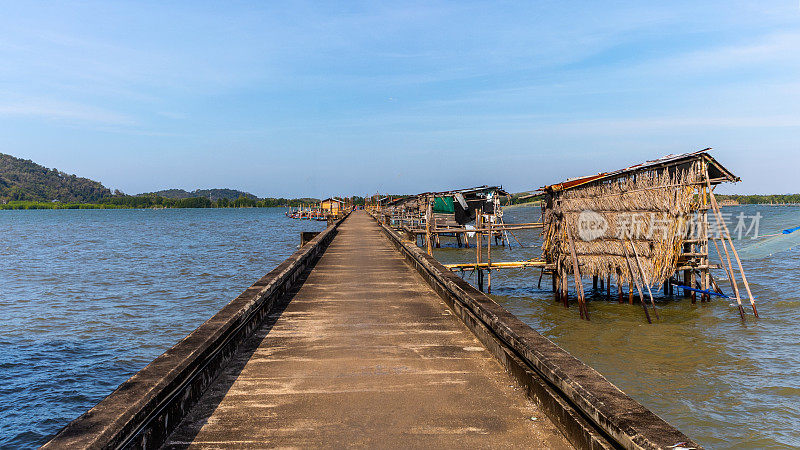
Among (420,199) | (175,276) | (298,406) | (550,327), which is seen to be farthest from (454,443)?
(420,199)

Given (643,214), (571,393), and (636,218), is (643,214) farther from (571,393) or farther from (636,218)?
(571,393)

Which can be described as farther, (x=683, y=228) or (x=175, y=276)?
(x=175, y=276)

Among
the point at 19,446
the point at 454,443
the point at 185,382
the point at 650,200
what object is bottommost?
the point at 19,446

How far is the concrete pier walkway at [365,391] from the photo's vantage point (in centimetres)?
367

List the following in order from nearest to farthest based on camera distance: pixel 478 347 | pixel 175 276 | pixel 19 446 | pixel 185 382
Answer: pixel 185 382
pixel 478 347
pixel 19 446
pixel 175 276

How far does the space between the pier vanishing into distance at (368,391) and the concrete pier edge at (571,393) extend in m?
0.01

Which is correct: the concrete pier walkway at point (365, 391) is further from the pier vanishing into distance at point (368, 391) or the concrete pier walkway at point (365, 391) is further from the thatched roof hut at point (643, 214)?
the thatched roof hut at point (643, 214)

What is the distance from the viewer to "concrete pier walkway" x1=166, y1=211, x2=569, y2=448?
12.0ft

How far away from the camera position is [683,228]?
50.6ft

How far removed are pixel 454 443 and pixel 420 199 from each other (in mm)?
41854

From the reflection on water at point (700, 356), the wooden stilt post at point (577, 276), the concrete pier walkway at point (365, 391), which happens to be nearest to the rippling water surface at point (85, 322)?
the concrete pier walkway at point (365, 391)

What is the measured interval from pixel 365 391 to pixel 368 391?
27mm

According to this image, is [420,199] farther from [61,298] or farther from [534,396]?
[534,396]

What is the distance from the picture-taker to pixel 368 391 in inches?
178
